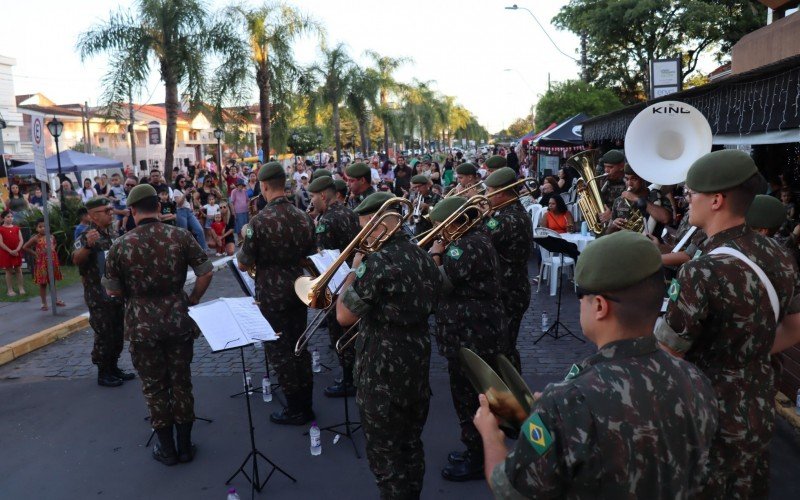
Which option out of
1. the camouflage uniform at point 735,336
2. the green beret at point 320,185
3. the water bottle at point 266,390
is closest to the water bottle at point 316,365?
the water bottle at point 266,390

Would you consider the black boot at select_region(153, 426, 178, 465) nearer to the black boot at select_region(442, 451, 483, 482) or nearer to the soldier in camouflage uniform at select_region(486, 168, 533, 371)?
the black boot at select_region(442, 451, 483, 482)

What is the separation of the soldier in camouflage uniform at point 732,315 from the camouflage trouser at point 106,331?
5.58m

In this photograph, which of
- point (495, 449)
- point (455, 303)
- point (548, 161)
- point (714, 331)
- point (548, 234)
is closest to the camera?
point (495, 449)

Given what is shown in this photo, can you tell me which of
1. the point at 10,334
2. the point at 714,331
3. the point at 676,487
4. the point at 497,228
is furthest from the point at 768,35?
the point at 10,334

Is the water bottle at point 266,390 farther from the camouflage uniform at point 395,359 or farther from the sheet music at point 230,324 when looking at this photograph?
the camouflage uniform at point 395,359

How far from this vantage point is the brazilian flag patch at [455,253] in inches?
169

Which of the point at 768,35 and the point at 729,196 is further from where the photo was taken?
the point at 768,35

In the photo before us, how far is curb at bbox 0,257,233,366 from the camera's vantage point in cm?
765

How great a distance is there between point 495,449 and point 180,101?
2071 centimetres

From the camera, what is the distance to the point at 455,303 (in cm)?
447

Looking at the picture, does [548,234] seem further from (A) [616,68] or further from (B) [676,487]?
(A) [616,68]

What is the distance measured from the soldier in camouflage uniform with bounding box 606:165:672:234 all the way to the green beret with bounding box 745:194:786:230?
150 cm

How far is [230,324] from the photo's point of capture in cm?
416

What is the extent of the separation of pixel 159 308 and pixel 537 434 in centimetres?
382
